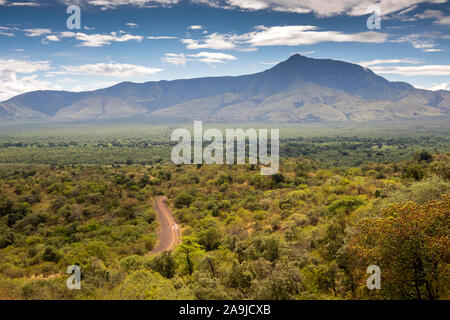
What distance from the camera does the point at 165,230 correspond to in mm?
40594

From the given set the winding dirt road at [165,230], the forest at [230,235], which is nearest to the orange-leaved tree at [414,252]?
the forest at [230,235]

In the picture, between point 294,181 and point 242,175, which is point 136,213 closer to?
point 242,175

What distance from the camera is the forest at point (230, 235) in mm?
12070

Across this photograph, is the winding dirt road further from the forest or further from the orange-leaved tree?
the orange-leaved tree

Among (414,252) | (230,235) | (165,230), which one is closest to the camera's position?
(414,252)

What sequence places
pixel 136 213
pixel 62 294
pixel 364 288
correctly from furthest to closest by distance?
pixel 136 213, pixel 62 294, pixel 364 288

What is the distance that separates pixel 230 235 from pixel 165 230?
1616 cm

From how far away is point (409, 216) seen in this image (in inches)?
450

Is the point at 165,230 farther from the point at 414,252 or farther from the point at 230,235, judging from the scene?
the point at 414,252

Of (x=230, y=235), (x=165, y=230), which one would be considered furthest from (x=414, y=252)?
(x=165, y=230)

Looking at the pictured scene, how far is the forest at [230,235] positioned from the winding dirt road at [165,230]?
103cm

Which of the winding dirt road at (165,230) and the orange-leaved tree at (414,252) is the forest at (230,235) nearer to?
the orange-leaved tree at (414,252)
